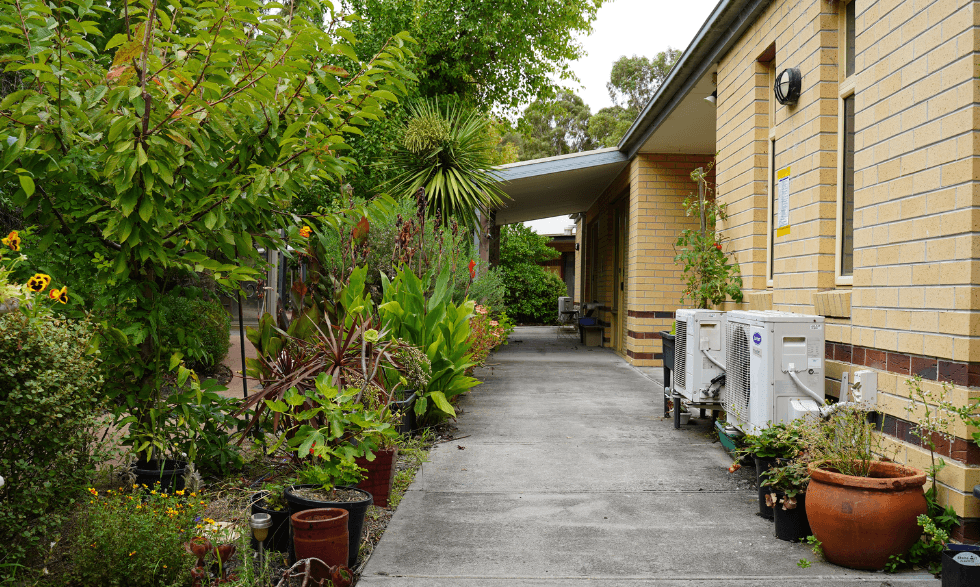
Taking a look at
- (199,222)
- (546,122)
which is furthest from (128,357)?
(546,122)

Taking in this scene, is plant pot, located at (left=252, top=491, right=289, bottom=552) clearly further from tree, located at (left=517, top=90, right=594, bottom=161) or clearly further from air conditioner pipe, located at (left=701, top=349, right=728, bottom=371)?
tree, located at (left=517, top=90, right=594, bottom=161)

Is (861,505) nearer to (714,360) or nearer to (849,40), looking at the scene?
(714,360)

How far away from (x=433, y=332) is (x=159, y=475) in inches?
104

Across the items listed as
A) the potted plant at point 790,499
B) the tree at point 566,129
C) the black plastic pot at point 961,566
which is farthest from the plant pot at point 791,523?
the tree at point 566,129

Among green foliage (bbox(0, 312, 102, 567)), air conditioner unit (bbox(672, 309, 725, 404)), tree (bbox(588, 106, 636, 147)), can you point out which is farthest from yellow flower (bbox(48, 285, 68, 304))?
tree (bbox(588, 106, 636, 147))

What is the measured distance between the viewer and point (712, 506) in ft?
12.5

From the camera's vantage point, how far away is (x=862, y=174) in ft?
12.2

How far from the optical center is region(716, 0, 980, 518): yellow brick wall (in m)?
2.83

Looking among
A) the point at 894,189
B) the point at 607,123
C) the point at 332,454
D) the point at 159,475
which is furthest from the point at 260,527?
the point at 607,123

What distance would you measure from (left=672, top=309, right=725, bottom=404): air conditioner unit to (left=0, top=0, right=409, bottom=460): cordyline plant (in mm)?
3120

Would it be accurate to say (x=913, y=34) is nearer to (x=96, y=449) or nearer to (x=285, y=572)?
(x=285, y=572)

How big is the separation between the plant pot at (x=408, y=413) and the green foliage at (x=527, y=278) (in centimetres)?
1431

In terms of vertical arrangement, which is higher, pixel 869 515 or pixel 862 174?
pixel 862 174

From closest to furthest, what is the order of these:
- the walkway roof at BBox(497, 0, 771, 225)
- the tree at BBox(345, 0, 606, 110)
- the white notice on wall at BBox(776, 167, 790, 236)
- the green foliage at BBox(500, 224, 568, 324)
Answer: the white notice on wall at BBox(776, 167, 790, 236) → the walkway roof at BBox(497, 0, 771, 225) → the tree at BBox(345, 0, 606, 110) → the green foliage at BBox(500, 224, 568, 324)
